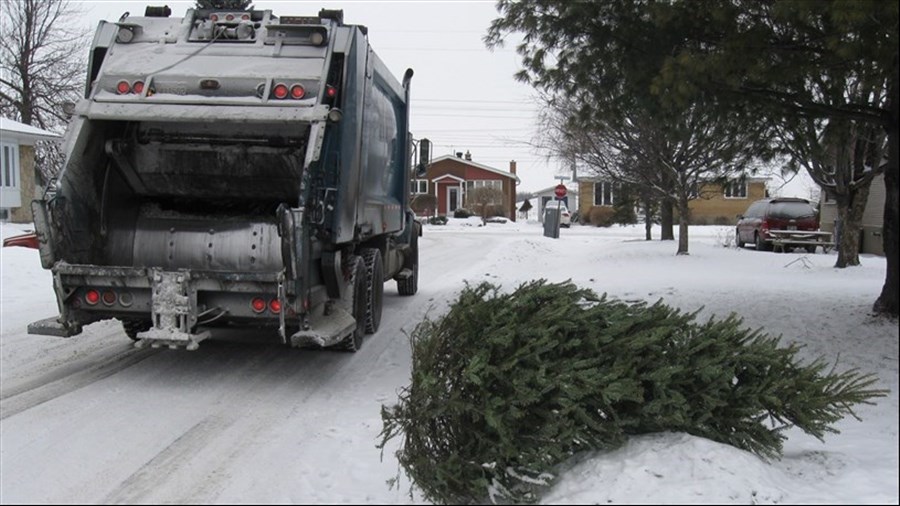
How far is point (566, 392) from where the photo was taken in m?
4.07

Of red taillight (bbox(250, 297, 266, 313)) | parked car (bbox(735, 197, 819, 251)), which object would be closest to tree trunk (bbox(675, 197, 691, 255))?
parked car (bbox(735, 197, 819, 251))

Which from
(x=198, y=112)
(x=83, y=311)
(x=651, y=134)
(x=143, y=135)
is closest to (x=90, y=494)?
(x=83, y=311)

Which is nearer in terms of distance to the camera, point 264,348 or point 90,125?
point 90,125

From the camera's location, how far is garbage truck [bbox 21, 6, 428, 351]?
629cm

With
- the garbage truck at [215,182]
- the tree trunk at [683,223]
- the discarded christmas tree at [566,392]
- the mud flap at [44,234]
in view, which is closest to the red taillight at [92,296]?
the garbage truck at [215,182]

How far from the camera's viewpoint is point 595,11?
23.9 ft

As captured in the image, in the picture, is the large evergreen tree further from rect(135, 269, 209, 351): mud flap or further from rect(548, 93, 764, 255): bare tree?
rect(135, 269, 209, 351): mud flap

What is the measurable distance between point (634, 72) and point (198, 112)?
418cm

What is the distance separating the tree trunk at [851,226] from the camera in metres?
14.5

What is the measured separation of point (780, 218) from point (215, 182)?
738 inches

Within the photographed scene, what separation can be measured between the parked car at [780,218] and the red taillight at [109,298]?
19.1 m

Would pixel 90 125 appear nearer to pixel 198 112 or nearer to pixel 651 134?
pixel 198 112

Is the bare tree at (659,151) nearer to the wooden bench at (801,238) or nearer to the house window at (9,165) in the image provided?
the wooden bench at (801,238)

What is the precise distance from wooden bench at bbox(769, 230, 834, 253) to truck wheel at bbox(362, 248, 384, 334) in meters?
15.6
